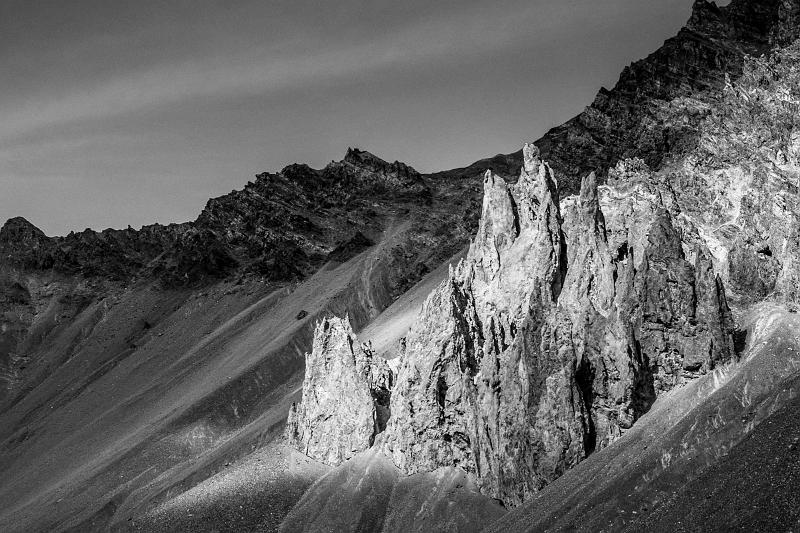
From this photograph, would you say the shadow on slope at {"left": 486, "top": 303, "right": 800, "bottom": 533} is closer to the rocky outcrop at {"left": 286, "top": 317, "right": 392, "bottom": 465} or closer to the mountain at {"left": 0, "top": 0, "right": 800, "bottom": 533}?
the mountain at {"left": 0, "top": 0, "right": 800, "bottom": 533}

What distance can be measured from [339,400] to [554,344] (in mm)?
48266

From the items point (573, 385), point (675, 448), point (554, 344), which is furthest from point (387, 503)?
point (675, 448)

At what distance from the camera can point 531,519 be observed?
104500mm

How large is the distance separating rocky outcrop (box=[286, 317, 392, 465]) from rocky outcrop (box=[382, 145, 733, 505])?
26.9 ft

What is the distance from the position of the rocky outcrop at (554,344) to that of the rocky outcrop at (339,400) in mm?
8207

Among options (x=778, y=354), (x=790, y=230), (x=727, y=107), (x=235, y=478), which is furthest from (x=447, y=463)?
(x=727, y=107)

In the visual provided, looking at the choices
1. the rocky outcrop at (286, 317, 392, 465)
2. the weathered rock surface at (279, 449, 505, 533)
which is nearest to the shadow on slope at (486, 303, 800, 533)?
the weathered rock surface at (279, 449, 505, 533)

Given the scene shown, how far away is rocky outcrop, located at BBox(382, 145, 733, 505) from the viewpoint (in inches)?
4626

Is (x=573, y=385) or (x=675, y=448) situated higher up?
(x=573, y=385)

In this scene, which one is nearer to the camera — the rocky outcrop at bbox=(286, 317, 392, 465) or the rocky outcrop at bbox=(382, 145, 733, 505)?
the rocky outcrop at bbox=(382, 145, 733, 505)

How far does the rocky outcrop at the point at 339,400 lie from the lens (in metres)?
150

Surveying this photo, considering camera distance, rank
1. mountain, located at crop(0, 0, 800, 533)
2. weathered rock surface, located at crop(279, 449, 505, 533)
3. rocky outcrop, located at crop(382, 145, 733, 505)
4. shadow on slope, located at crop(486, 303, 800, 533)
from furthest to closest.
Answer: weathered rock surface, located at crop(279, 449, 505, 533) → rocky outcrop, located at crop(382, 145, 733, 505) → mountain, located at crop(0, 0, 800, 533) → shadow on slope, located at crop(486, 303, 800, 533)

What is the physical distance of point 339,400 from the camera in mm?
155250

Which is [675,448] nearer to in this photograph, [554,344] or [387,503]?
[554,344]
